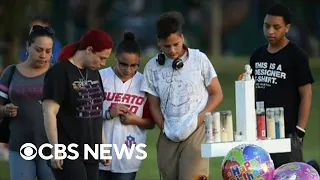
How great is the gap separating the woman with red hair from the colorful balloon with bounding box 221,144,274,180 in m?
1.32

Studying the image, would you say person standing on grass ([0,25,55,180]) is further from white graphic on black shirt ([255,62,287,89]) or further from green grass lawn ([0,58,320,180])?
green grass lawn ([0,58,320,180])

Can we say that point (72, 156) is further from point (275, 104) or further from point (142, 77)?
point (275, 104)

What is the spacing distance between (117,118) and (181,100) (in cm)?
65

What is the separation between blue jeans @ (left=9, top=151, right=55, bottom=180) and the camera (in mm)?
10031

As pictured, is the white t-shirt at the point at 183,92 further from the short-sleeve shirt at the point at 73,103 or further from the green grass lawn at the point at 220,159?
the green grass lawn at the point at 220,159

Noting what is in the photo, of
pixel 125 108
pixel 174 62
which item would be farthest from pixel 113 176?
pixel 174 62

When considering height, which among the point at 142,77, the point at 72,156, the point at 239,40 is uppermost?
the point at 239,40

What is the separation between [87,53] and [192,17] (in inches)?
2050

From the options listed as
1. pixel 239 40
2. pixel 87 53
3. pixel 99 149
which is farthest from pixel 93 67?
pixel 239 40

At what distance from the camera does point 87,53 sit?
30.4 ft

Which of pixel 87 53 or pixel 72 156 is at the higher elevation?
pixel 87 53

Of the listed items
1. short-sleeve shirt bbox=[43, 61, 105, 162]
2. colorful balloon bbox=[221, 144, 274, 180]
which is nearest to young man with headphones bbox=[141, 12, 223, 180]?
short-sleeve shirt bbox=[43, 61, 105, 162]

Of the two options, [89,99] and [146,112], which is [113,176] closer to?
[146,112]

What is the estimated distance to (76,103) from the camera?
9.21 meters
